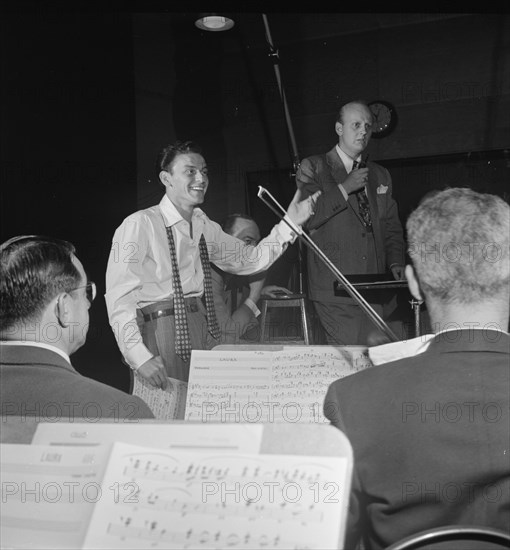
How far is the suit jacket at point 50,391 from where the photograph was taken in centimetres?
132

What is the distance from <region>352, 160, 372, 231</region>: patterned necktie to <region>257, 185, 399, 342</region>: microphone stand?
0.77 ft

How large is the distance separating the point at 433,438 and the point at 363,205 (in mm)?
1837

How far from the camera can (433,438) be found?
3.69ft

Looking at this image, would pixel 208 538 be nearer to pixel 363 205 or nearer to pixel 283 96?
pixel 363 205

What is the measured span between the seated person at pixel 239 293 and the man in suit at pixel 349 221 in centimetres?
22

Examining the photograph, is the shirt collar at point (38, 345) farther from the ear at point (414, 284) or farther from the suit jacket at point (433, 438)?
the ear at point (414, 284)

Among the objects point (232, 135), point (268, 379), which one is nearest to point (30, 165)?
point (232, 135)

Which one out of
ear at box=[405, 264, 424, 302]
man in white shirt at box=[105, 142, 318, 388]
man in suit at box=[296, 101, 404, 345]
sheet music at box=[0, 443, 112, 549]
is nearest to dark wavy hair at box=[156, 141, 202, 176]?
man in white shirt at box=[105, 142, 318, 388]

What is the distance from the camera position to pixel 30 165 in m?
3.00

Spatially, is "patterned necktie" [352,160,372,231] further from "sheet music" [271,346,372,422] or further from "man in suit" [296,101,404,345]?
"sheet music" [271,346,372,422]

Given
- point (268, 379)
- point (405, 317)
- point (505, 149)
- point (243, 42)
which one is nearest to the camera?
point (268, 379)

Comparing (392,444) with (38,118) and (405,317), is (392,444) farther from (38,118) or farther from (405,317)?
(38,118)

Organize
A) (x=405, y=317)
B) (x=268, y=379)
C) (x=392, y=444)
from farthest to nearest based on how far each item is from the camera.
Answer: (x=405, y=317), (x=268, y=379), (x=392, y=444)

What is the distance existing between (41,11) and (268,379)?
2.01 metres
